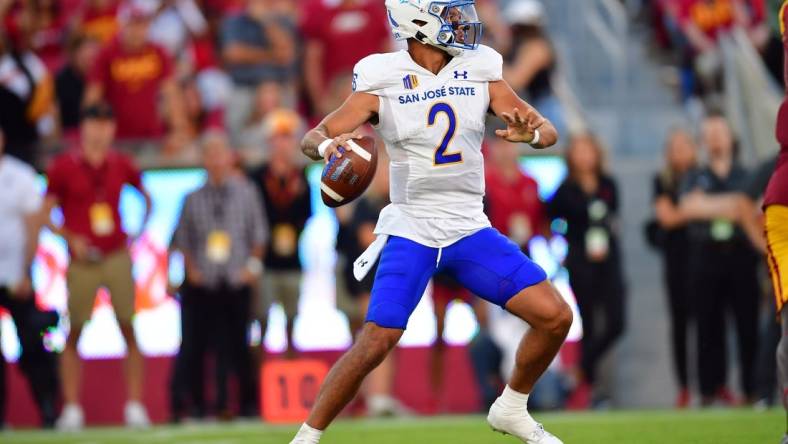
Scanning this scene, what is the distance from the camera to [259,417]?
12.5 metres

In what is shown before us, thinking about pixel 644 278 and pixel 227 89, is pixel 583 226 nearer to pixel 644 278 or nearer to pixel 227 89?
pixel 644 278

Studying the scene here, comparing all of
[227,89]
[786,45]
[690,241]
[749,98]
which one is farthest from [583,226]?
[786,45]

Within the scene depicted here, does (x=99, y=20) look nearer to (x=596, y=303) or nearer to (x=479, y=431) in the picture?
(x=596, y=303)

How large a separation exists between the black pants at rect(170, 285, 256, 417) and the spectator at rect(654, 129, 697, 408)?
341cm

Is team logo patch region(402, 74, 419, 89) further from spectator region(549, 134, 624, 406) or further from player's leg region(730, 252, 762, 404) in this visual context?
player's leg region(730, 252, 762, 404)

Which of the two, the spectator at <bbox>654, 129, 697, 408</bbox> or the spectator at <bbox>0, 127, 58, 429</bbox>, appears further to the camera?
the spectator at <bbox>654, 129, 697, 408</bbox>

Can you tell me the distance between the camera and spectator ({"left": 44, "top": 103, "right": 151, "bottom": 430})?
40.0 feet

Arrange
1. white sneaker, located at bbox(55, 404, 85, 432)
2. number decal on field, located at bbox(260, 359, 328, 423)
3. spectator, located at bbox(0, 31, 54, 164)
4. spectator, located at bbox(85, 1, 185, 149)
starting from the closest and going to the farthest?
1. number decal on field, located at bbox(260, 359, 328, 423)
2. white sneaker, located at bbox(55, 404, 85, 432)
3. spectator, located at bbox(0, 31, 54, 164)
4. spectator, located at bbox(85, 1, 185, 149)

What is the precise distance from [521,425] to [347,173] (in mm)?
1388

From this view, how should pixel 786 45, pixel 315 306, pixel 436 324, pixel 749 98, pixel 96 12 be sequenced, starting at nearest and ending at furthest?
pixel 786 45, pixel 436 324, pixel 315 306, pixel 749 98, pixel 96 12

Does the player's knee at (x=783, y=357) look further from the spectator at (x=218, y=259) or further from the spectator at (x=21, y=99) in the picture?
the spectator at (x=21, y=99)

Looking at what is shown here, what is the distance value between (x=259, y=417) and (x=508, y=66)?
12.3 ft

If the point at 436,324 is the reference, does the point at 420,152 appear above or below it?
above

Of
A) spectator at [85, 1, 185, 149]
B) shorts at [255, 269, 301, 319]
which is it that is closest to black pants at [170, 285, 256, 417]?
shorts at [255, 269, 301, 319]
